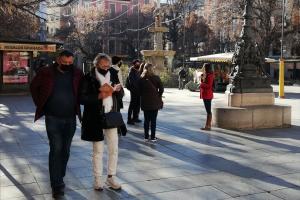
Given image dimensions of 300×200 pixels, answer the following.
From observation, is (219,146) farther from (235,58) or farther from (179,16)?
(179,16)

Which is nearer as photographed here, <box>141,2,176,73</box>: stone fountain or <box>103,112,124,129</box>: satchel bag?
<box>103,112,124,129</box>: satchel bag

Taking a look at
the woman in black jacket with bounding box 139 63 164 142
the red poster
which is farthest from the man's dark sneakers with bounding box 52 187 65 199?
the red poster

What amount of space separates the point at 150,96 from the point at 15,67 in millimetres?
14928

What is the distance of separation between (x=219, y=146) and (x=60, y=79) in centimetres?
423

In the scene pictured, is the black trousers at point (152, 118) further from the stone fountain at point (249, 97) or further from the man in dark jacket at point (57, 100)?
the man in dark jacket at point (57, 100)

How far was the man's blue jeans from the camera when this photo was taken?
217 inches

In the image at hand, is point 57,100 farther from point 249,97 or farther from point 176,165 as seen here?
point 249,97

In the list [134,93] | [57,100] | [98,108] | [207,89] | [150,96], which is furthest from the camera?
[134,93]

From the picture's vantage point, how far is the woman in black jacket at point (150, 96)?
9094 mm

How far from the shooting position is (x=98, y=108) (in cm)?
574

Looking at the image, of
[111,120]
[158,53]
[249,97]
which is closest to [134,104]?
[249,97]

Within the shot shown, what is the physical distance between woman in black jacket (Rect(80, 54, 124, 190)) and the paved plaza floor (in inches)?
12.0

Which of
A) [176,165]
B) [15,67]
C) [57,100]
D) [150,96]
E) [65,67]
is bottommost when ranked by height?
[176,165]

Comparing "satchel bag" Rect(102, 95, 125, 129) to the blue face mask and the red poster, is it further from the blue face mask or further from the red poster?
the red poster
